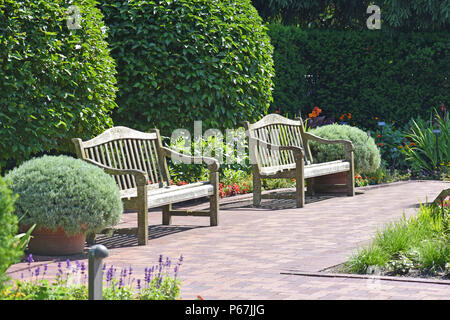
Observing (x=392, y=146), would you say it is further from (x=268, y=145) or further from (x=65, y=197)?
(x=65, y=197)

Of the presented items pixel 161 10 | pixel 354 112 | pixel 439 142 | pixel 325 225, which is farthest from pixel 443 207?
pixel 354 112

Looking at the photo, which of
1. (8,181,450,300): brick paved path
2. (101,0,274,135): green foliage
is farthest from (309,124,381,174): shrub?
(101,0,274,135): green foliage

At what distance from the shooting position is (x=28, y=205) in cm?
668

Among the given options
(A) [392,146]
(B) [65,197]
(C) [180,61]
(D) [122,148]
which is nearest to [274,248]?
(B) [65,197]

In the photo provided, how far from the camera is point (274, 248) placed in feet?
23.8

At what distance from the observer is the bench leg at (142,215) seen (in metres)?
7.50

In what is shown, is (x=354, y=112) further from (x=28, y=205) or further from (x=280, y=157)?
(x=28, y=205)

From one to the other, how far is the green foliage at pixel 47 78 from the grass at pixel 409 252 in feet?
12.3

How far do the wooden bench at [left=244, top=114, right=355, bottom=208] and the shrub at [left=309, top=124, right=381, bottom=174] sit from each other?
0.23m

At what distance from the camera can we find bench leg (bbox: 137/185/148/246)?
295 inches

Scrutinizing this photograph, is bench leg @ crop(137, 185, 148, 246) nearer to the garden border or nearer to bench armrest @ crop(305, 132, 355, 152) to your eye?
the garden border

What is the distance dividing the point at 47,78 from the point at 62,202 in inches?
92.4

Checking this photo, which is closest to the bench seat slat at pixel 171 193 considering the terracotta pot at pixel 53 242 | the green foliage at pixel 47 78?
the terracotta pot at pixel 53 242

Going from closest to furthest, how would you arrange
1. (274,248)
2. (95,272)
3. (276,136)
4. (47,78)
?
(95,272), (274,248), (47,78), (276,136)
